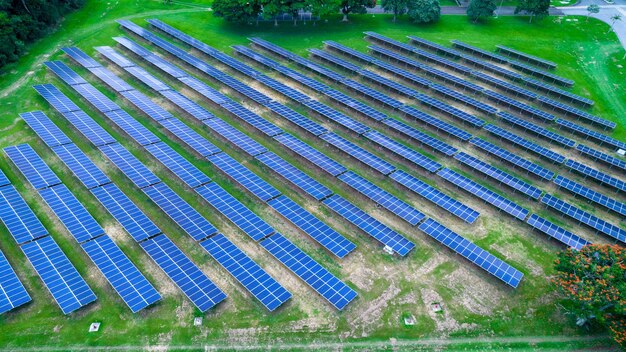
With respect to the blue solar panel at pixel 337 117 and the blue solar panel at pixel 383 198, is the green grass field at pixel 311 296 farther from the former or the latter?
the blue solar panel at pixel 337 117

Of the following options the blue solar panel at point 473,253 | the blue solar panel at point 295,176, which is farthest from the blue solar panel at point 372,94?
the blue solar panel at point 473,253

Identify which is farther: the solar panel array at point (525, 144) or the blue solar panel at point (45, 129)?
the solar panel array at point (525, 144)

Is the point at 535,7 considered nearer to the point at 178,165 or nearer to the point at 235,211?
the point at 235,211

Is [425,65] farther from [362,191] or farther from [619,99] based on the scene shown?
[362,191]

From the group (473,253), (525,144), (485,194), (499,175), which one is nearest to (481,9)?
(525,144)

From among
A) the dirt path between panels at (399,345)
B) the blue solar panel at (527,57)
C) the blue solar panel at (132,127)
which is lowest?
the dirt path between panels at (399,345)

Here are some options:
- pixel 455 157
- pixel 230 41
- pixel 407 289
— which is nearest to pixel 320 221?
pixel 407 289
